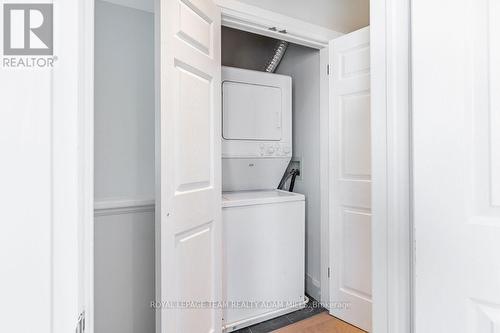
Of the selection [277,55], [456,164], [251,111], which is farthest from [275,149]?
[456,164]

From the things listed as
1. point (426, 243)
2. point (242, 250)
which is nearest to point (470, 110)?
point (426, 243)

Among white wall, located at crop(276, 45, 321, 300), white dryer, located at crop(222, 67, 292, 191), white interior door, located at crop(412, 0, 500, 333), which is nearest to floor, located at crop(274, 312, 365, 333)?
white wall, located at crop(276, 45, 321, 300)

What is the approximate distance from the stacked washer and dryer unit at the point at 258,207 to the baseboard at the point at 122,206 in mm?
552

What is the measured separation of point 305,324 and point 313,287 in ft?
1.47

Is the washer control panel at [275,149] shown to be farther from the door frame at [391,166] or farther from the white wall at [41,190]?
the white wall at [41,190]

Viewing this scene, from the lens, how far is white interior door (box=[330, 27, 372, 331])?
6.62 feet

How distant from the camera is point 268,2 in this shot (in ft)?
6.54

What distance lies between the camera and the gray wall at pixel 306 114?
2.49 m

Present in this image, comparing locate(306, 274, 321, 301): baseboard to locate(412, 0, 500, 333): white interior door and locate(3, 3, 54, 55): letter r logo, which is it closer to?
locate(412, 0, 500, 333): white interior door

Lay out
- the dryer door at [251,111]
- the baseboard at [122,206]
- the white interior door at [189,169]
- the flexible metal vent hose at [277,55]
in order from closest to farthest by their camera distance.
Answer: the white interior door at [189,169] < the baseboard at [122,206] < the dryer door at [251,111] < the flexible metal vent hose at [277,55]

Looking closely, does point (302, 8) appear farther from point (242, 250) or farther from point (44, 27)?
point (44, 27)

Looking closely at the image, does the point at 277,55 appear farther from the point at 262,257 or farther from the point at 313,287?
the point at 313,287

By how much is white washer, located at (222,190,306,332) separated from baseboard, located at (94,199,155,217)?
0.56m

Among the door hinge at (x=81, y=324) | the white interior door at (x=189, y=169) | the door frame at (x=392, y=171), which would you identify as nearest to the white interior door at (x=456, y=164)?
the door frame at (x=392, y=171)
